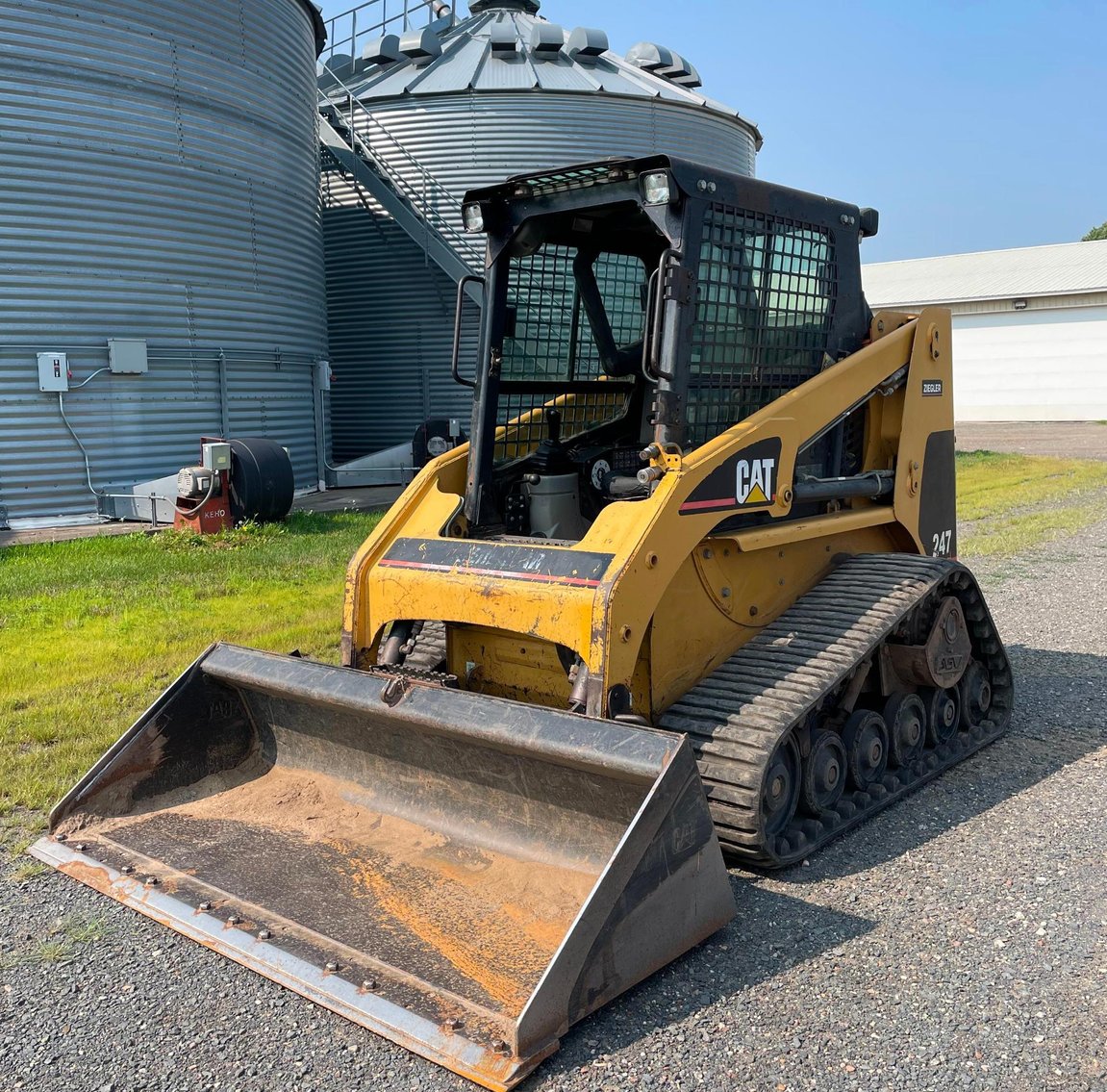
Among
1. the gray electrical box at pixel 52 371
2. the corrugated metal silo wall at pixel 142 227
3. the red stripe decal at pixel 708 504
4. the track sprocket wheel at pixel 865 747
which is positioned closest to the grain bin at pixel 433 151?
the corrugated metal silo wall at pixel 142 227

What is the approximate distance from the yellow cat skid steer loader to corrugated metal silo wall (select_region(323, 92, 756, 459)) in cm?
1451

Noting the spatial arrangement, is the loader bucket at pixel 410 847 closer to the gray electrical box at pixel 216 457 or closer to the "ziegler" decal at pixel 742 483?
the "ziegler" decal at pixel 742 483

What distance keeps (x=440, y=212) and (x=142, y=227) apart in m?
6.73

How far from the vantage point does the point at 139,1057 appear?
3236mm

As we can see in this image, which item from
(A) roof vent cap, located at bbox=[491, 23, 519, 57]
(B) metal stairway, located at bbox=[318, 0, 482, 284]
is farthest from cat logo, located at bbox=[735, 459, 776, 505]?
(A) roof vent cap, located at bbox=[491, 23, 519, 57]

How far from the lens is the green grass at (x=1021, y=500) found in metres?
12.7

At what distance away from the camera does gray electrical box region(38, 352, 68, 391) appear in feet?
44.1

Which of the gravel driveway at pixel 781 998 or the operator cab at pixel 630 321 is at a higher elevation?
the operator cab at pixel 630 321

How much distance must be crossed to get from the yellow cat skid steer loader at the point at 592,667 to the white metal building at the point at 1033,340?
33.2m

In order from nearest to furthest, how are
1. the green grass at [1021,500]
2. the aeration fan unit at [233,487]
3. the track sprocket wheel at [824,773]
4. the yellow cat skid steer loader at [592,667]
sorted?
1. the yellow cat skid steer loader at [592,667]
2. the track sprocket wheel at [824,773]
3. the aeration fan unit at [233,487]
4. the green grass at [1021,500]

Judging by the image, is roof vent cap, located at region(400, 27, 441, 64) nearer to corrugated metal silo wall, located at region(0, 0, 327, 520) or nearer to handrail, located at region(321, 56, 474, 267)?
handrail, located at region(321, 56, 474, 267)

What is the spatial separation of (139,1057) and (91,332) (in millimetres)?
12218

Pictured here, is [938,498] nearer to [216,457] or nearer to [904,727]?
[904,727]

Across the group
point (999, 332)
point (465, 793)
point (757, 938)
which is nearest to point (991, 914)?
point (757, 938)
